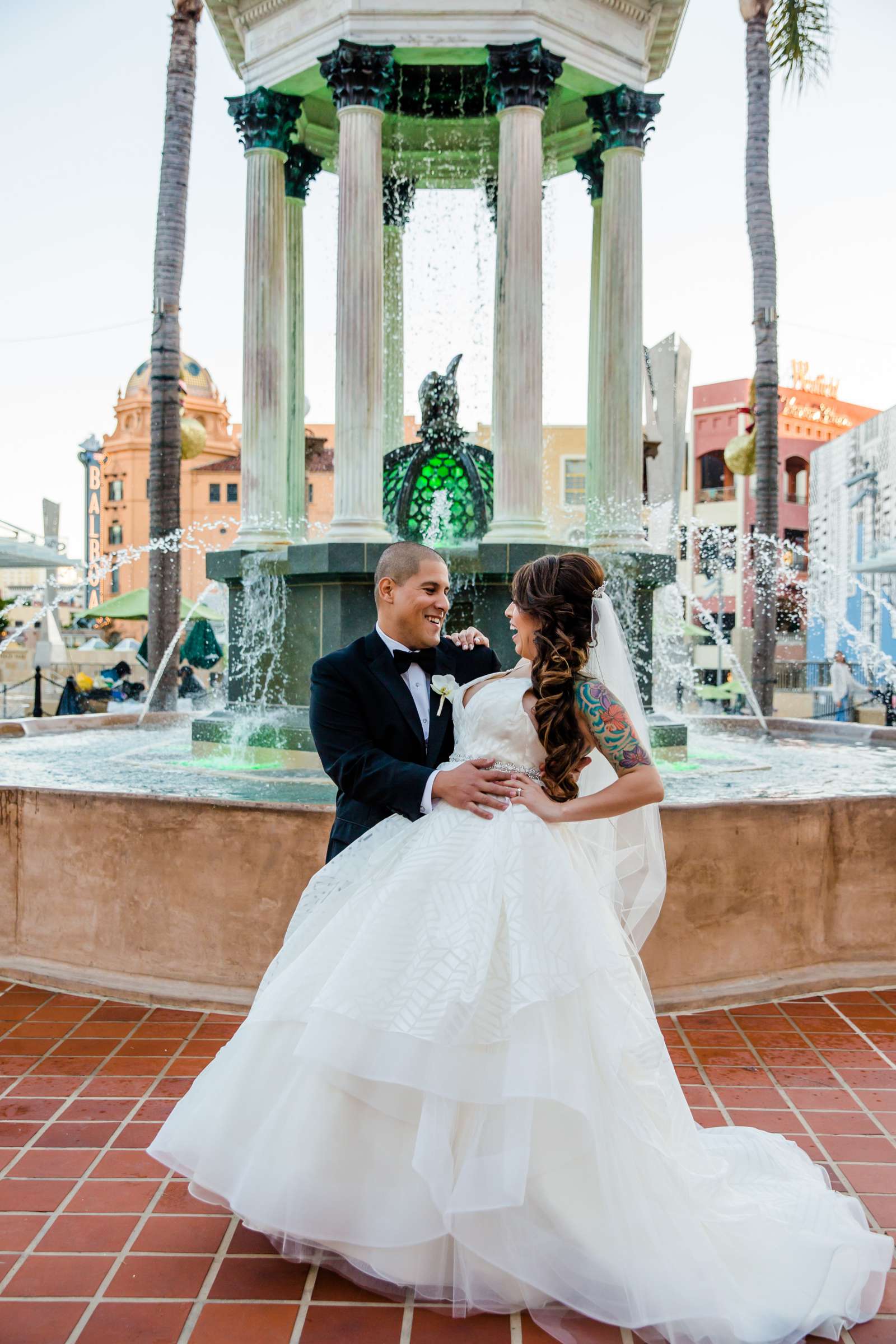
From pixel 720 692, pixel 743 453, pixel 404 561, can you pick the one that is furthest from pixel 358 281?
pixel 720 692

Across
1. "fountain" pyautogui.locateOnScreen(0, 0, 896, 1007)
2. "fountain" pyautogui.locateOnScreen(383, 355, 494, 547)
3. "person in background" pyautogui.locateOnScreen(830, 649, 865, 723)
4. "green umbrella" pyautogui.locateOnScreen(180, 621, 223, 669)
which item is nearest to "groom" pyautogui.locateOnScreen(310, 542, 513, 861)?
"fountain" pyautogui.locateOnScreen(0, 0, 896, 1007)

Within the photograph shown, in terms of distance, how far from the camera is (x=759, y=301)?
54.8 feet

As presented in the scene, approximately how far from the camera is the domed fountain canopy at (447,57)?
902 centimetres

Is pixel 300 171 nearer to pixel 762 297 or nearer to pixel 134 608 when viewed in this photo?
pixel 762 297

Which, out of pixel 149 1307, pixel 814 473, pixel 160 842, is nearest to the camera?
pixel 149 1307

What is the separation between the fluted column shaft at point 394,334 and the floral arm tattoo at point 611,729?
8.96 metres

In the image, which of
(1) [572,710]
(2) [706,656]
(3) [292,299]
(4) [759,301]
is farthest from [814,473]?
(1) [572,710]

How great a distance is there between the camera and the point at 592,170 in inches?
423

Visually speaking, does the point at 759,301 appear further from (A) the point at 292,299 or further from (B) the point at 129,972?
(B) the point at 129,972

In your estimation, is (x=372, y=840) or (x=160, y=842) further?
(x=160, y=842)

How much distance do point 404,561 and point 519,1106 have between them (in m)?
1.34

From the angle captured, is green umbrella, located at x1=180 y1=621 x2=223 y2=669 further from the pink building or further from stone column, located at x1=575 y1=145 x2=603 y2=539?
the pink building

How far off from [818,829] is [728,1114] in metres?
1.57

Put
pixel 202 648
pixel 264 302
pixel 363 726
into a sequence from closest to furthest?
pixel 363 726
pixel 264 302
pixel 202 648
